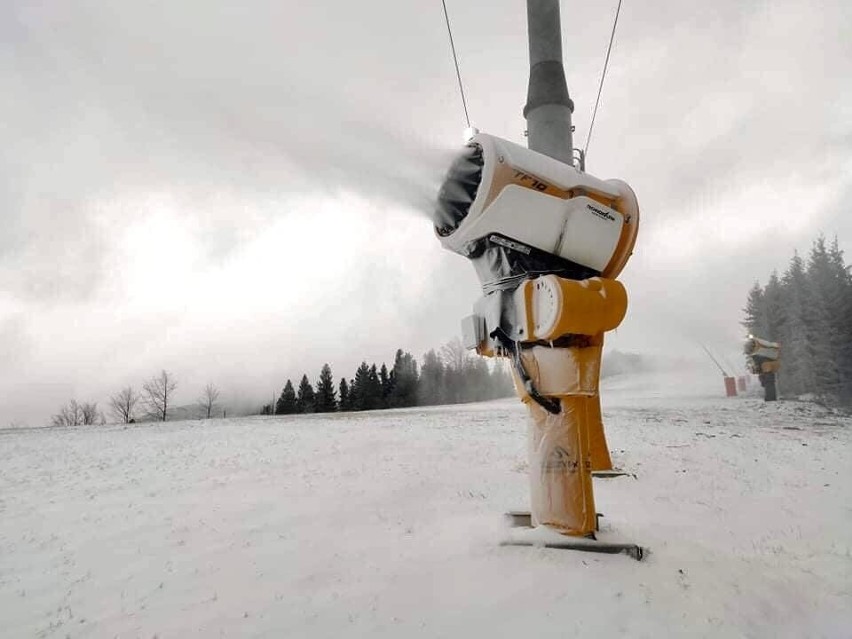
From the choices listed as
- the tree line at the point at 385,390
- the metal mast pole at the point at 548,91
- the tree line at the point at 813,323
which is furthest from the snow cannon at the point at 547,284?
the tree line at the point at 385,390

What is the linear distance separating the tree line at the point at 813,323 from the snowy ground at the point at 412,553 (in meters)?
23.5

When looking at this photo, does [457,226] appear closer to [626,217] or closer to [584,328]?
[584,328]

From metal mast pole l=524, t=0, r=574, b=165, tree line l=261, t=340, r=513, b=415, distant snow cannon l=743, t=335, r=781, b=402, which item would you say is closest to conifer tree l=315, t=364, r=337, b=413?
tree line l=261, t=340, r=513, b=415

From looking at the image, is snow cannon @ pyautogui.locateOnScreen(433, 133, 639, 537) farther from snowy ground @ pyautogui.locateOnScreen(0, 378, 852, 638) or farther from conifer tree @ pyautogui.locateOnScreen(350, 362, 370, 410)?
conifer tree @ pyautogui.locateOnScreen(350, 362, 370, 410)

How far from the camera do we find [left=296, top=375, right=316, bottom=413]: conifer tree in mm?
69188

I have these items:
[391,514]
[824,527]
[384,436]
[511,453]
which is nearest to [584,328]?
[391,514]

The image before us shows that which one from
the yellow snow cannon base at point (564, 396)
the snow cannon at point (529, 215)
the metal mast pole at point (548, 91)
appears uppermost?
the metal mast pole at point (548, 91)

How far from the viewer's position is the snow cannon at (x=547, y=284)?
13.2ft

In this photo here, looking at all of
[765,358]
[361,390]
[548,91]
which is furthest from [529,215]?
[361,390]

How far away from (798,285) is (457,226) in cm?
4743

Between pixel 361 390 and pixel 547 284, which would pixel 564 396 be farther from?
pixel 361 390

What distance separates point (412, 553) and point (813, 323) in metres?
39.2

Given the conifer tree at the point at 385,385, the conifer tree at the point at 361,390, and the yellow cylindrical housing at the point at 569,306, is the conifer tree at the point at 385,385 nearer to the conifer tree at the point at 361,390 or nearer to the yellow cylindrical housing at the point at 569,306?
the conifer tree at the point at 361,390

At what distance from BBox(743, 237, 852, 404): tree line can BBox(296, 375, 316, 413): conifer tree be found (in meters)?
57.8
